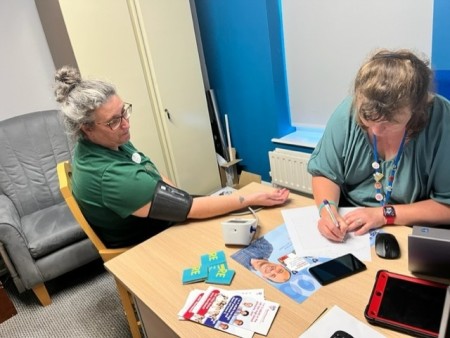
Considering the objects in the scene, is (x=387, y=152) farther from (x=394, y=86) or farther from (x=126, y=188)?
(x=126, y=188)

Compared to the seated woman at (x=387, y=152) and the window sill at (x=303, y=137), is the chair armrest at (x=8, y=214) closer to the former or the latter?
the seated woman at (x=387, y=152)

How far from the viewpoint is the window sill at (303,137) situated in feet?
8.24

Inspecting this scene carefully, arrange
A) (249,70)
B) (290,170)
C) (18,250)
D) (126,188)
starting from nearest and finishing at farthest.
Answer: (126,188) → (18,250) → (290,170) → (249,70)

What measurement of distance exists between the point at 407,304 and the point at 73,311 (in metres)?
1.88

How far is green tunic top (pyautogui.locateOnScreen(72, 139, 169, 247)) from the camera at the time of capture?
49.7 inches

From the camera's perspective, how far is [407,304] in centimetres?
83

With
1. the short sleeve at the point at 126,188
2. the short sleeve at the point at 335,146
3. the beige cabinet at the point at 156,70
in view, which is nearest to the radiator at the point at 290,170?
the beige cabinet at the point at 156,70

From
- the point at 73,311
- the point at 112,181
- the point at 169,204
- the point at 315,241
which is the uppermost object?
the point at 112,181

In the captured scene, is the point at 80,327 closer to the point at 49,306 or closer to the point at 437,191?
the point at 49,306

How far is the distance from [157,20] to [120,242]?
5.64 ft

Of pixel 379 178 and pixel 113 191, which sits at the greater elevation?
pixel 113 191

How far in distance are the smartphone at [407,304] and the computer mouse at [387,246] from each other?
0.29ft

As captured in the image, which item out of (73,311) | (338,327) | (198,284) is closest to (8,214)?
(73,311)

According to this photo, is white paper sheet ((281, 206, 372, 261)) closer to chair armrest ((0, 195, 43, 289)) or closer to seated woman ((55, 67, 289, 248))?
seated woman ((55, 67, 289, 248))
